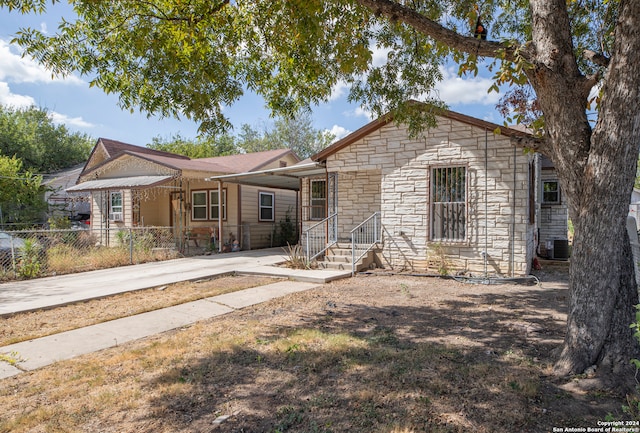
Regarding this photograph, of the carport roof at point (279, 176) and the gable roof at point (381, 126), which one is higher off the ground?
the gable roof at point (381, 126)

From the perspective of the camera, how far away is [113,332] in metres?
5.16

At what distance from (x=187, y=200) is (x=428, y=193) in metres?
11.7

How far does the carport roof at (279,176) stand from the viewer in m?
12.0

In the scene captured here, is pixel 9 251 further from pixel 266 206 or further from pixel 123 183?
pixel 266 206

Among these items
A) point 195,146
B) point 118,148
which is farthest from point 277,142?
point 118,148

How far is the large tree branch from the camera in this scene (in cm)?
393

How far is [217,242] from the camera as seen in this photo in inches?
625

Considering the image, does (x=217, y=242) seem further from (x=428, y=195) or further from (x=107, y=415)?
(x=107, y=415)

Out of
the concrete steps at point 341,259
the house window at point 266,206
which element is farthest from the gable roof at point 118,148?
the concrete steps at point 341,259

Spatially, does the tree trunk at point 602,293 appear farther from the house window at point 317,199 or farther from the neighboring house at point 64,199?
the neighboring house at point 64,199

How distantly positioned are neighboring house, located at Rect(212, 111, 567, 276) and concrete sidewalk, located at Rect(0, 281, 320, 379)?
412 centimetres

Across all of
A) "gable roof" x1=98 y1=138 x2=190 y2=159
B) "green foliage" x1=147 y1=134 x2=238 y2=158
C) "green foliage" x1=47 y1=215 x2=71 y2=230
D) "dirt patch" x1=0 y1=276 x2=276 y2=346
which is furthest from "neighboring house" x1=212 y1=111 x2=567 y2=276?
"green foliage" x1=147 y1=134 x2=238 y2=158

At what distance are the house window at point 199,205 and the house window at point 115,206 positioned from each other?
10.4 ft

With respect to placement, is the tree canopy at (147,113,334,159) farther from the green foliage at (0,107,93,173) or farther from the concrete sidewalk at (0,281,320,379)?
the concrete sidewalk at (0,281,320,379)
